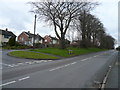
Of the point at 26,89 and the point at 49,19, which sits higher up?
the point at 49,19

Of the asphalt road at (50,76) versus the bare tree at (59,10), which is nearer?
the asphalt road at (50,76)

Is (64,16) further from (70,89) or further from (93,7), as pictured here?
(70,89)

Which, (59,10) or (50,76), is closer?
(50,76)

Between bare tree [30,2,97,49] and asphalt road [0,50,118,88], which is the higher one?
bare tree [30,2,97,49]

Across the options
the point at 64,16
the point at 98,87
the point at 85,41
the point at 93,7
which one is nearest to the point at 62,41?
the point at 64,16

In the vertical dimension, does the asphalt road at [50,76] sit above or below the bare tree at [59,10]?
below

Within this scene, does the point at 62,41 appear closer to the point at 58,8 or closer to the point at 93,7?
the point at 58,8

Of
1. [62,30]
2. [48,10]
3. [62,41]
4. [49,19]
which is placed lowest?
[62,41]

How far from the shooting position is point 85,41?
44.0 meters

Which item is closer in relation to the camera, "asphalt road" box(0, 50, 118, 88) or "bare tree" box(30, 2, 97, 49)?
"asphalt road" box(0, 50, 118, 88)

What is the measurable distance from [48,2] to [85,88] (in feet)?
88.4

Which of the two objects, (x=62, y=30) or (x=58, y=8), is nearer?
(x=58, y=8)

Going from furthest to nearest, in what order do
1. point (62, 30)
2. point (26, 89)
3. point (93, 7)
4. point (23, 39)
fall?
point (23, 39) → point (62, 30) → point (93, 7) → point (26, 89)

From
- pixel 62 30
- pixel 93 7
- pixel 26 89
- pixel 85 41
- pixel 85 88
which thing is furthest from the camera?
pixel 85 41
